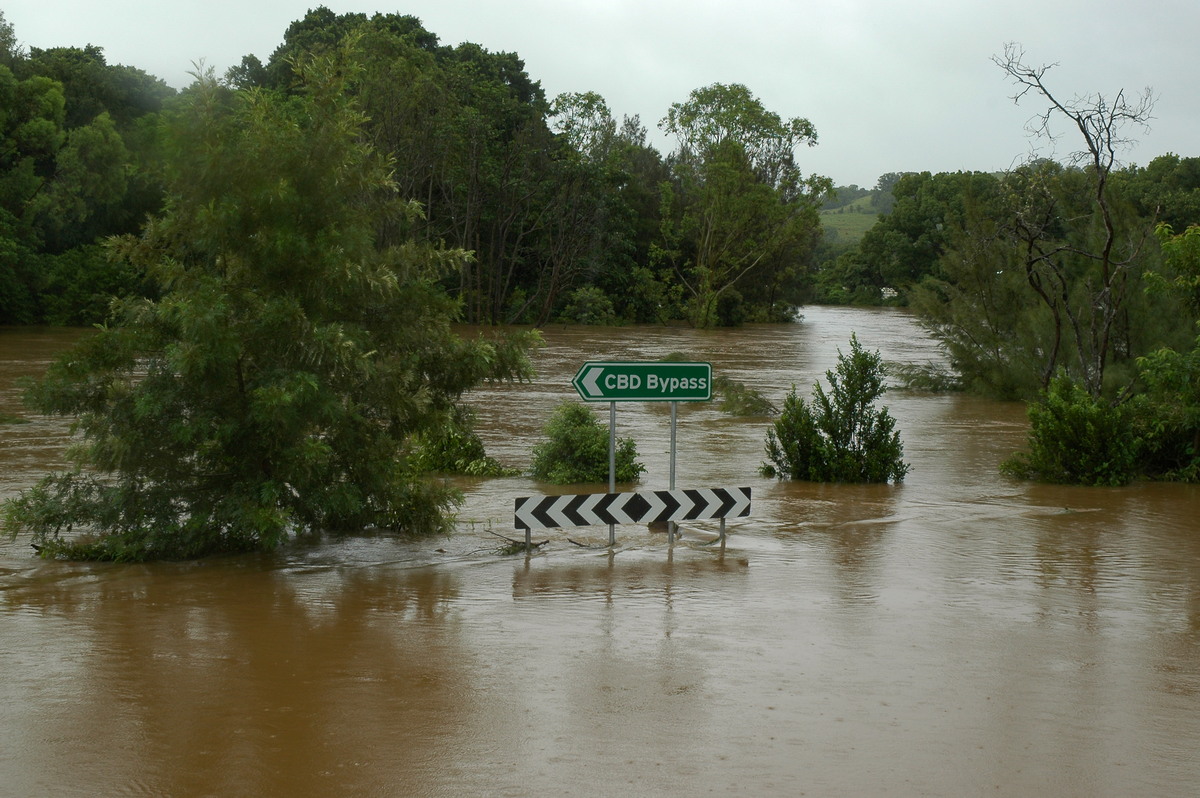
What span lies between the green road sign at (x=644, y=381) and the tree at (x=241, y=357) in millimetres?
1883

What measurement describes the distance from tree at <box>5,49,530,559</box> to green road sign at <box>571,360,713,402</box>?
6.18ft

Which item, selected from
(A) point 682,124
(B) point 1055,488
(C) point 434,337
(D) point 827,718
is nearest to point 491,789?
(D) point 827,718

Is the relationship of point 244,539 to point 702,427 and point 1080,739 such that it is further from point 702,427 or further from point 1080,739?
point 702,427

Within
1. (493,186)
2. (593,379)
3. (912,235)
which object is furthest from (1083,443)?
(912,235)

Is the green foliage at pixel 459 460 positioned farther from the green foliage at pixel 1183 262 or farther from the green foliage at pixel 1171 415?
the green foliage at pixel 1183 262

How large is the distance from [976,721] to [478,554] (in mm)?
6233

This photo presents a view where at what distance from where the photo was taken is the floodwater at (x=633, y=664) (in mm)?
5605

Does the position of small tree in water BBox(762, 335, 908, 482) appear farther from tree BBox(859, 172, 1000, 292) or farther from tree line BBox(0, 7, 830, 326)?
tree BBox(859, 172, 1000, 292)

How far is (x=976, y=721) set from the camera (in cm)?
636

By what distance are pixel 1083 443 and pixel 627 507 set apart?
8.44 meters

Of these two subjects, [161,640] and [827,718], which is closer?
[827,718]

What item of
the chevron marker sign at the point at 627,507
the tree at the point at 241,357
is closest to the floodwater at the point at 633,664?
the chevron marker sign at the point at 627,507

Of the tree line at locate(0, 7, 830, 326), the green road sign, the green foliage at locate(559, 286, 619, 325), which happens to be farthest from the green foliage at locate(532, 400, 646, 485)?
the green foliage at locate(559, 286, 619, 325)

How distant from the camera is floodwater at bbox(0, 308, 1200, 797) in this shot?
18.4ft
